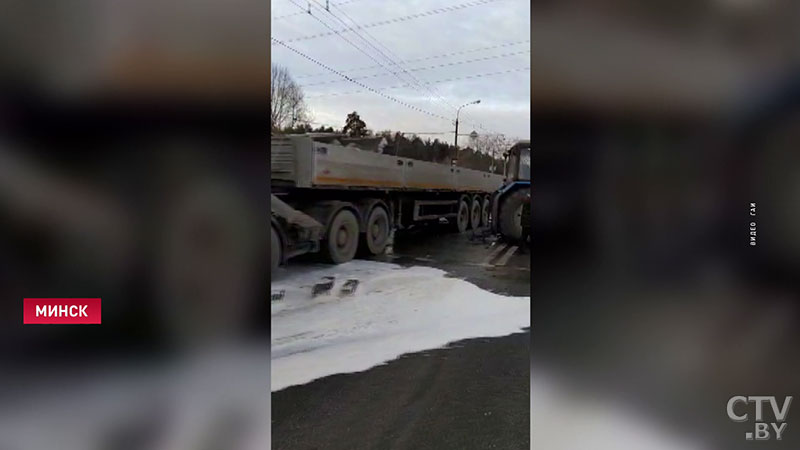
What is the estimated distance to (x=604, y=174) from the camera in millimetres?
1194

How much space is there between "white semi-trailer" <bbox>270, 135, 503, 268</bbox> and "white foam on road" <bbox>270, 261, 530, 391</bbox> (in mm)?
101

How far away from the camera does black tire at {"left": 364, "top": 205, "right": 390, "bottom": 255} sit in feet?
4.62

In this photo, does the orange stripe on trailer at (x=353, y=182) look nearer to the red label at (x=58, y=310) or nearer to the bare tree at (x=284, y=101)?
the bare tree at (x=284, y=101)

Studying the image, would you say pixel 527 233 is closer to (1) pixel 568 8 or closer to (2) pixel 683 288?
(2) pixel 683 288

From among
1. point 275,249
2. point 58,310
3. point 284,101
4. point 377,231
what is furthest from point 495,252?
point 58,310

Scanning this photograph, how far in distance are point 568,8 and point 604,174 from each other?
1.52 feet

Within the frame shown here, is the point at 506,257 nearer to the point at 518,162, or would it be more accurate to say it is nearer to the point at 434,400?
the point at 518,162

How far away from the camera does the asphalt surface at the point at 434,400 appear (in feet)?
4.12

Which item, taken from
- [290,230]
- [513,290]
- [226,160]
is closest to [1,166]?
[226,160]

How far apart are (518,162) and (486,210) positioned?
0.18m

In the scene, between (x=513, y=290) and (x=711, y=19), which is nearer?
(x=711, y=19)

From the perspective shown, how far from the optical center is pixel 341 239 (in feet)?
4.47

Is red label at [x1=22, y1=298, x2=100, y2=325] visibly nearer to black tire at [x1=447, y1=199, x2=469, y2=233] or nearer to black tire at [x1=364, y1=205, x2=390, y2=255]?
black tire at [x1=364, y1=205, x2=390, y2=255]

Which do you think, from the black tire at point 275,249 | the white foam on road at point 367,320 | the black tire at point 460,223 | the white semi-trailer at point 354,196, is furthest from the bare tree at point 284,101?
the black tire at point 460,223
